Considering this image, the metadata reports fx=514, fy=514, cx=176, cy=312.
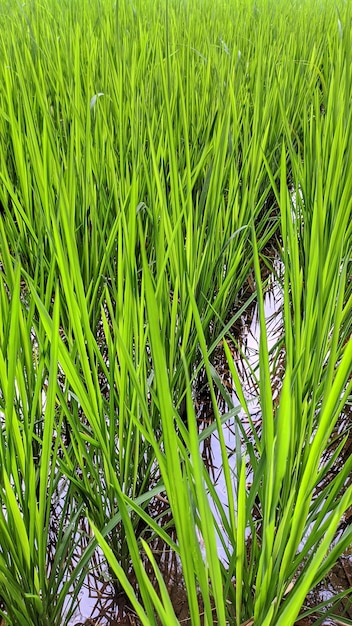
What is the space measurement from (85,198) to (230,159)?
1.00 ft

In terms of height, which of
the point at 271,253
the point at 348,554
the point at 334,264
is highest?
the point at 271,253

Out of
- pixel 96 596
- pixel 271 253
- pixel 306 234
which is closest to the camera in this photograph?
pixel 96 596

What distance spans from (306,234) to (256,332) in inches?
12.2

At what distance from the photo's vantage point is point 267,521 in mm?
422

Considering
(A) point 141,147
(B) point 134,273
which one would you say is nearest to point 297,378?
(B) point 134,273

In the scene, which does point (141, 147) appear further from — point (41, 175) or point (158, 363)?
point (158, 363)

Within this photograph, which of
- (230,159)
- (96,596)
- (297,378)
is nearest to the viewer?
(297,378)

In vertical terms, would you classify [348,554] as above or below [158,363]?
below

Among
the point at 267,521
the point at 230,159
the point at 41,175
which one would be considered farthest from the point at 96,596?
the point at 230,159

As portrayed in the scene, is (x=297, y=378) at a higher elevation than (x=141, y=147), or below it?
below

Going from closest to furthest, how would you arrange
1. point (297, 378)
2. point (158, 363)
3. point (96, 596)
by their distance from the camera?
point (158, 363)
point (297, 378)
point (96, 596)

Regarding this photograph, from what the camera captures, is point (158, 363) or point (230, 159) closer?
point (158, 363)

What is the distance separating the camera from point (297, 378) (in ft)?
1.64

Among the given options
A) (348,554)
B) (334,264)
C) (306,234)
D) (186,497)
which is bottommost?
(348,554)
